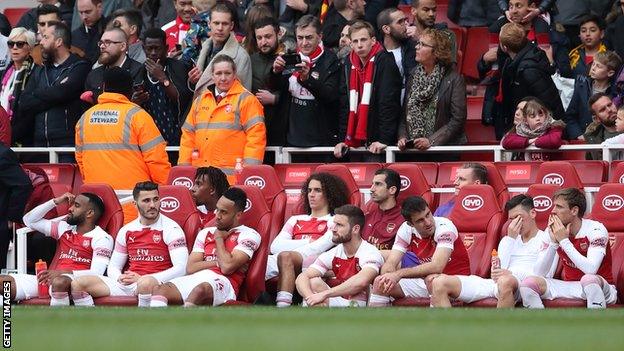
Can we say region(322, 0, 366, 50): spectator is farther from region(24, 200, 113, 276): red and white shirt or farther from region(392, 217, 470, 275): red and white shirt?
region(392, 217, 470, 275): red and white shirt

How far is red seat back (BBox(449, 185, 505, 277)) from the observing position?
52.5 ft

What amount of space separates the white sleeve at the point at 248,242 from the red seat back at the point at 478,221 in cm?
183

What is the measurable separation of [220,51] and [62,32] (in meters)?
1.88

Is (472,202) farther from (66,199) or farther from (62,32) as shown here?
(62,32)

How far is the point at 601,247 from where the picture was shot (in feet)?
49.8

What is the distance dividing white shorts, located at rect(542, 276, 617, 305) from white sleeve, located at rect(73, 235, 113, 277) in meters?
4.12

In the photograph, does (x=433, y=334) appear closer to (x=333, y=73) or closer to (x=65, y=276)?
(x=65, y=276)

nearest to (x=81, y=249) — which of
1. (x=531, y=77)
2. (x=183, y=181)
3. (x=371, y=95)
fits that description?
(x=183, y=181)

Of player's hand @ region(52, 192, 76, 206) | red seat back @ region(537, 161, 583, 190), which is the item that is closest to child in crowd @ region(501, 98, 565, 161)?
red seat back @ region(537, 161, 583, 190)

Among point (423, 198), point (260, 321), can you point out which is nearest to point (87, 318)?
point (260, 321)

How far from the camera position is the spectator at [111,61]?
1872 cm

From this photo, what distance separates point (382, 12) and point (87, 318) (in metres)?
6.45

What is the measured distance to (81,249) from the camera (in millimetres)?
16562

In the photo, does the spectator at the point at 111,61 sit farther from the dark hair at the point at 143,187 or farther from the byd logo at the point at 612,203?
the byd logo at the point at 612,203
